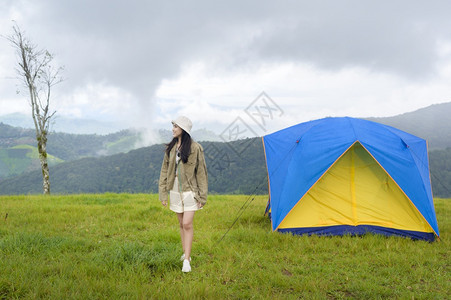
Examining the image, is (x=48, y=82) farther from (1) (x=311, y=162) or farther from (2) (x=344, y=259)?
(2) (x=344, y=259)

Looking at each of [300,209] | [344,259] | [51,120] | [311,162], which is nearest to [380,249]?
[344,259]

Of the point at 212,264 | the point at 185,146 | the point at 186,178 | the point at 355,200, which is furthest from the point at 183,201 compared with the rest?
the point at 355,200

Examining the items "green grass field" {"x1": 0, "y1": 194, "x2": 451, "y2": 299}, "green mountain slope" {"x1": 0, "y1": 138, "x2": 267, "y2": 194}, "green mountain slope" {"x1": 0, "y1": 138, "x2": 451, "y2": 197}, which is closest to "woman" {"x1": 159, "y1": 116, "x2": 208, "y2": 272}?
"green grass field" {"x1": 0, "y1": 194, "x2": 451, "y2": 299}

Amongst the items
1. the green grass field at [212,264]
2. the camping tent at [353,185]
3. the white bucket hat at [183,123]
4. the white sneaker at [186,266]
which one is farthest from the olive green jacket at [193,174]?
the camping tent at [353,185]

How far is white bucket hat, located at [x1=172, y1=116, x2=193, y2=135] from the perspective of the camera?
410 cm

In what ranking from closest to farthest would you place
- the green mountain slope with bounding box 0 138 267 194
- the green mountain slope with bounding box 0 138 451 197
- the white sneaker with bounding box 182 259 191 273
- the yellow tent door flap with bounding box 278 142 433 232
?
the white sneaker with bounding box 182 259 191 273
the yellow tent door flap with bounding box 278 142 433 232
the green mountain slope with bounding box 0 138 451 197
the green mountain slope with bounding box 0 138 267 194

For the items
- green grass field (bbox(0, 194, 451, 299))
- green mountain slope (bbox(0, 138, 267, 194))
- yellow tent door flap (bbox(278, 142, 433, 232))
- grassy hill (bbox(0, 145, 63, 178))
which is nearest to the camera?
green grass field (bbox(0, 194, 451, 299))

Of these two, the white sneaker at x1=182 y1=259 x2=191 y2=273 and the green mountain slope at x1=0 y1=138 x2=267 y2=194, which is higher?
the white sneaker at x1=182 y1=259 x2=191 y2=273

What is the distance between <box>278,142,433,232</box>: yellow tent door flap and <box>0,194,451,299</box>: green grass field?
54cm

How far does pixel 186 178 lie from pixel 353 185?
4.20m

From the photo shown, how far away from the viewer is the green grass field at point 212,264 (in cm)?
345

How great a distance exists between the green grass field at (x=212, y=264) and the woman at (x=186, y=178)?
65 cm

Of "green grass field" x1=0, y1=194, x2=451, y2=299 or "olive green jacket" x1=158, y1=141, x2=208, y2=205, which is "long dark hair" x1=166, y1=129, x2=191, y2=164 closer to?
"olive green jacket" x1=158, y1=141, x2=208, y2=205

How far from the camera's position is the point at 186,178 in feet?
13.6
